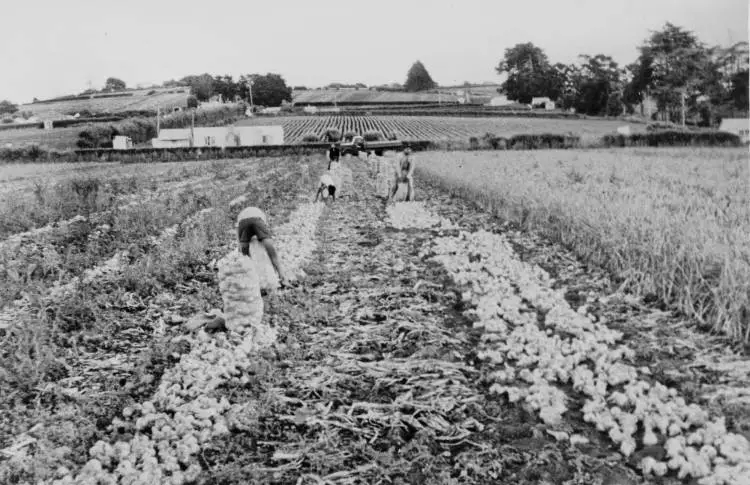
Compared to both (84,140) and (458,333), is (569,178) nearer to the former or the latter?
(458,333)

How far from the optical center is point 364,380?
6.06 meters

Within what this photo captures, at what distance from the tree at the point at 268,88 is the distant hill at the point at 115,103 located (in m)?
10.2

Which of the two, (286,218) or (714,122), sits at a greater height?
(714,122)

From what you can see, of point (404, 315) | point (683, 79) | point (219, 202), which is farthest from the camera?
point (683, 79)

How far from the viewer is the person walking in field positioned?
18.9 m

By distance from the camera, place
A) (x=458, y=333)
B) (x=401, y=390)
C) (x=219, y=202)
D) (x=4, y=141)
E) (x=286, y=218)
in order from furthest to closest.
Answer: (x=4, y=141) < (x=219, y=202) < (x=286, y=218) < (x=458, y=333) < (x=401, y=390)

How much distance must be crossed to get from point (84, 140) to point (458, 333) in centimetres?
4947

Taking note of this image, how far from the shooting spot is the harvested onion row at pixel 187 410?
434 centimetres

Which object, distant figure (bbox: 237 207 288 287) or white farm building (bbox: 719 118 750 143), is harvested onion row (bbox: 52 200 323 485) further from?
white farm building (bbox: 719 118 750 143)

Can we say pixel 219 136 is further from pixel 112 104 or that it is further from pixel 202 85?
pixel 112 104

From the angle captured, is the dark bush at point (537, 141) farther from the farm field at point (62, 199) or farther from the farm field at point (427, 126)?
the farm field at point (62, 199)

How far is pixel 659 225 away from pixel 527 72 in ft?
190

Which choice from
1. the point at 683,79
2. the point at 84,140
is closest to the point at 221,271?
the point at 84,140

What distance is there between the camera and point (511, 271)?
9.77m
